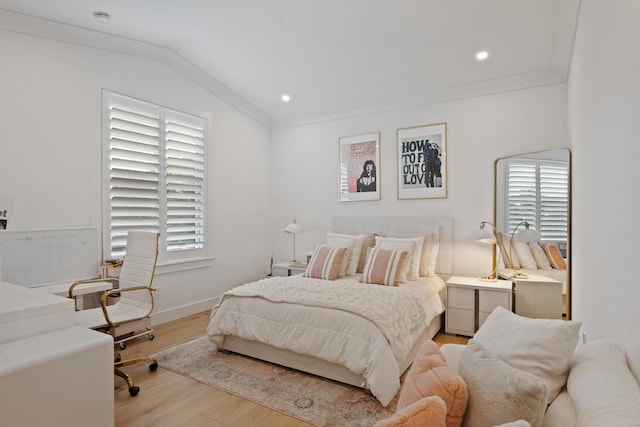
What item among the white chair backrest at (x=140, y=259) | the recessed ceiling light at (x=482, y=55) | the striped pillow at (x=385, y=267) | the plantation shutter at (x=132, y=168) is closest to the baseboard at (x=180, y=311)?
the plantation shutter at (x=132, y=168)

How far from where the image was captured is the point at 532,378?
3.28 feet

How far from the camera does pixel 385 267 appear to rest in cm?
348

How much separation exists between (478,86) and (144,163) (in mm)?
3957

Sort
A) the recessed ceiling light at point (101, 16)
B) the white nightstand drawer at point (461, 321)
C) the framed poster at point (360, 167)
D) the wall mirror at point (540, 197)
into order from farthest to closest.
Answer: the framed poster at point (360, 167), the white nightstand drawer at point (461, 321), the wall mirror at point (540, 197), the recessed ceiling light at point (101, 16)

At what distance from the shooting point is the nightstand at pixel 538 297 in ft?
10.5

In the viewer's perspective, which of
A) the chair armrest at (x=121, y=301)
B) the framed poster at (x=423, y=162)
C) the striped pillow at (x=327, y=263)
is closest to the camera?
the chair armrest at (x=121, y=301)

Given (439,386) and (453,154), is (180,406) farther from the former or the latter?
(453,154)

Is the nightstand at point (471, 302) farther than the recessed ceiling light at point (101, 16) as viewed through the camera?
Yes

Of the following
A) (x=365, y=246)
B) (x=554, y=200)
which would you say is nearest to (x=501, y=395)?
(x=554, y=200)

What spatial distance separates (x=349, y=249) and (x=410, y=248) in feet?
2.42

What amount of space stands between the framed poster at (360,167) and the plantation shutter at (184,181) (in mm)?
1976

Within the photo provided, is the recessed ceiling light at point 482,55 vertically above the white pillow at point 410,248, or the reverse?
the recessed ceiling light at point 482,55

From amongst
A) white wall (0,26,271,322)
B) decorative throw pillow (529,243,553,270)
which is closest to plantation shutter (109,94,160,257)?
white wall (0,26,271,322)

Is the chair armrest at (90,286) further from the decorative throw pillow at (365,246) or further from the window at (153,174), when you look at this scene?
the decorative throw pillow at (365,246)
